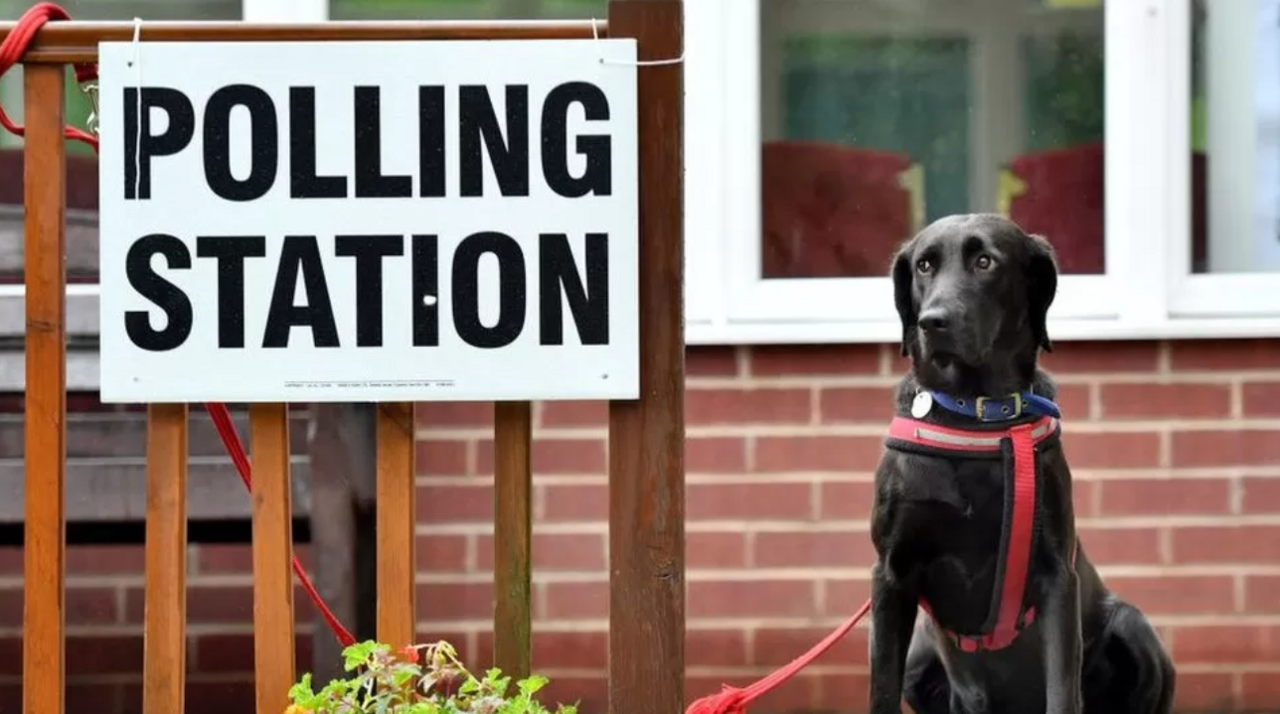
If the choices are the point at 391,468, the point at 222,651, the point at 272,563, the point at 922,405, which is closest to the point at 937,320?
the point at 922,405

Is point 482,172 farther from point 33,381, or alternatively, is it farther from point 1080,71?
point 1080,71

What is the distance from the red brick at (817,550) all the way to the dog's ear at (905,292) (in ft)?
5.51

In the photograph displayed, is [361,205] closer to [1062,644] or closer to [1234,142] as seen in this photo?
[1062,644]

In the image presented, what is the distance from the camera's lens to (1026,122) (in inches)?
216

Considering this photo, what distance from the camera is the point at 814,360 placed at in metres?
5.36

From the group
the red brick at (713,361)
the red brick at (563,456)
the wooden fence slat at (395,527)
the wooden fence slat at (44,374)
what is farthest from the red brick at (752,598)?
the wooden fence slat at (44,374)

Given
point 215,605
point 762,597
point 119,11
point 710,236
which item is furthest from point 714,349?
point 119,11

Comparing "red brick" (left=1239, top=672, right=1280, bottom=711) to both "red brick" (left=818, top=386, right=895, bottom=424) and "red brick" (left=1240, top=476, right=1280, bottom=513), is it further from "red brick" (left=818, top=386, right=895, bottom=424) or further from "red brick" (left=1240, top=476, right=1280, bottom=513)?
"red brick" (left=818, top=386, right=895, bottom=424)

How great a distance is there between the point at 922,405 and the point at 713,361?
1731mm

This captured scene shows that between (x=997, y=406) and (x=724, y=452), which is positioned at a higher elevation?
(x=997, y=406)

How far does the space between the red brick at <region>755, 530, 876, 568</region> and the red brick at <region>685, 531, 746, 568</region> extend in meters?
0.05

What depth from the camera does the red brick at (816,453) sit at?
536cm

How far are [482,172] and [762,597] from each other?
7.49 ft

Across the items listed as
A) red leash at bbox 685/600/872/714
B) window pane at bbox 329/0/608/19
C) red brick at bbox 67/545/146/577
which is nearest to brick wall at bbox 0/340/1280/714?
red brick at bbox 67/545/146/577
